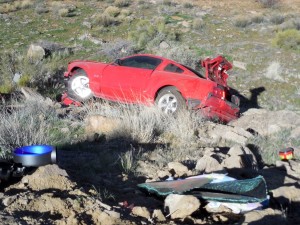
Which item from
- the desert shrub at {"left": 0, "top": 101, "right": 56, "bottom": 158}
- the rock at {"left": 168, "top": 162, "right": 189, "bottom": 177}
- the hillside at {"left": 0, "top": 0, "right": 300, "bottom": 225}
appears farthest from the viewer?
the desert shrub at {"left": 0, "top": 101, "right": 56, "bottom": 158}

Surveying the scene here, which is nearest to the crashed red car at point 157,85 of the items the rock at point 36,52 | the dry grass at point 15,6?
the rock at point 36,52

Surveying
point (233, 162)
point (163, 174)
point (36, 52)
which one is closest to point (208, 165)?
point (233, 162)

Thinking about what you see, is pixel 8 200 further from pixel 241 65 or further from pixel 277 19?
pixel 277 19

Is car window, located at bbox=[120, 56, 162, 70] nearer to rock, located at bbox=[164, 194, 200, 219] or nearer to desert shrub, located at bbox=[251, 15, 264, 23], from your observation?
rock, located at bbox=[164, 194, 200, 219]

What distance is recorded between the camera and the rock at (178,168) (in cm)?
710

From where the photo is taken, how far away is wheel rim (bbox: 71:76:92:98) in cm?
1345

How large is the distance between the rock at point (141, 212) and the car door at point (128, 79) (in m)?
7.39

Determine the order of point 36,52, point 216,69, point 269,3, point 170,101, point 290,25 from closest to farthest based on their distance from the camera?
1. point 170,101
2. point 216,69
3. point 36,52
4. point 290,25
5. point 269,3

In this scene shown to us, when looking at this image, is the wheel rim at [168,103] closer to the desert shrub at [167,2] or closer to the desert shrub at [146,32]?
the desert shrub at [146,32]

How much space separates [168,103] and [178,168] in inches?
209

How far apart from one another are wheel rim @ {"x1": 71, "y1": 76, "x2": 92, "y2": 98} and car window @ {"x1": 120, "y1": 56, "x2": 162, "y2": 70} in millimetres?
1025

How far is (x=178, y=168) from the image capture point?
7188 mm

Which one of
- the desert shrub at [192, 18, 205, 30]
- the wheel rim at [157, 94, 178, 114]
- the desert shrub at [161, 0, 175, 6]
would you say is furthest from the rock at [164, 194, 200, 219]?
A: the desert shrub at [161, 0, 175, 6]

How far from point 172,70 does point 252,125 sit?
2.25 metres
